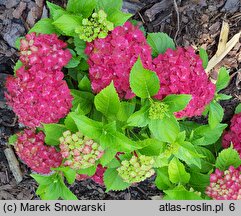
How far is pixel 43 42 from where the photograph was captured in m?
2.61

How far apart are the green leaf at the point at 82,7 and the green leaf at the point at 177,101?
2.49 ft

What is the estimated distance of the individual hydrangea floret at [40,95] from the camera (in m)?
2.55

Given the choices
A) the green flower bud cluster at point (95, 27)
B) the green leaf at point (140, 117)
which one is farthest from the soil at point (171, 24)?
the green leaf at point (140, 117)

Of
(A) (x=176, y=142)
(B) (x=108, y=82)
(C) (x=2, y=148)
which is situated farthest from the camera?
(C) (x=2, y=148)

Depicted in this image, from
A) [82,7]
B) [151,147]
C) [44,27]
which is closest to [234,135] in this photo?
[151,147]

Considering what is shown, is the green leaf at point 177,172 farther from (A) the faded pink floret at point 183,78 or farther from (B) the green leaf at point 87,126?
(B) the green leaf at point 87,126

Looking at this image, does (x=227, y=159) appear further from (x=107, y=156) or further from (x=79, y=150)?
(x=79, y=150)

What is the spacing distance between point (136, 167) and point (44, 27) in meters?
1.12

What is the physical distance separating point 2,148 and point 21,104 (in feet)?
3.83

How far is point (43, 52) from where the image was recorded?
8.50ft

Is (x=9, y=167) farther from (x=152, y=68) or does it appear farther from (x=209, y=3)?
(x=209, y=3)

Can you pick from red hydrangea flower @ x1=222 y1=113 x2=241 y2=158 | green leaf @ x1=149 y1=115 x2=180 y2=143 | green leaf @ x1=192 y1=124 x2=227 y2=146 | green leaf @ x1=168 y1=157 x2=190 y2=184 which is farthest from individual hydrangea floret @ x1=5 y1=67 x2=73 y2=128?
red hydrangea flower @ x1=222 y1=113 x2=241 y2=158

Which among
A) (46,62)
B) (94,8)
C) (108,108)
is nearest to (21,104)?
(46,62)

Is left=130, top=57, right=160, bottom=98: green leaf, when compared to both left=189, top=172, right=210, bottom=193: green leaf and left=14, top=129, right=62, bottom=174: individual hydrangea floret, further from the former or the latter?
left=189, top=172, right=210, bottom=193: green leaf
